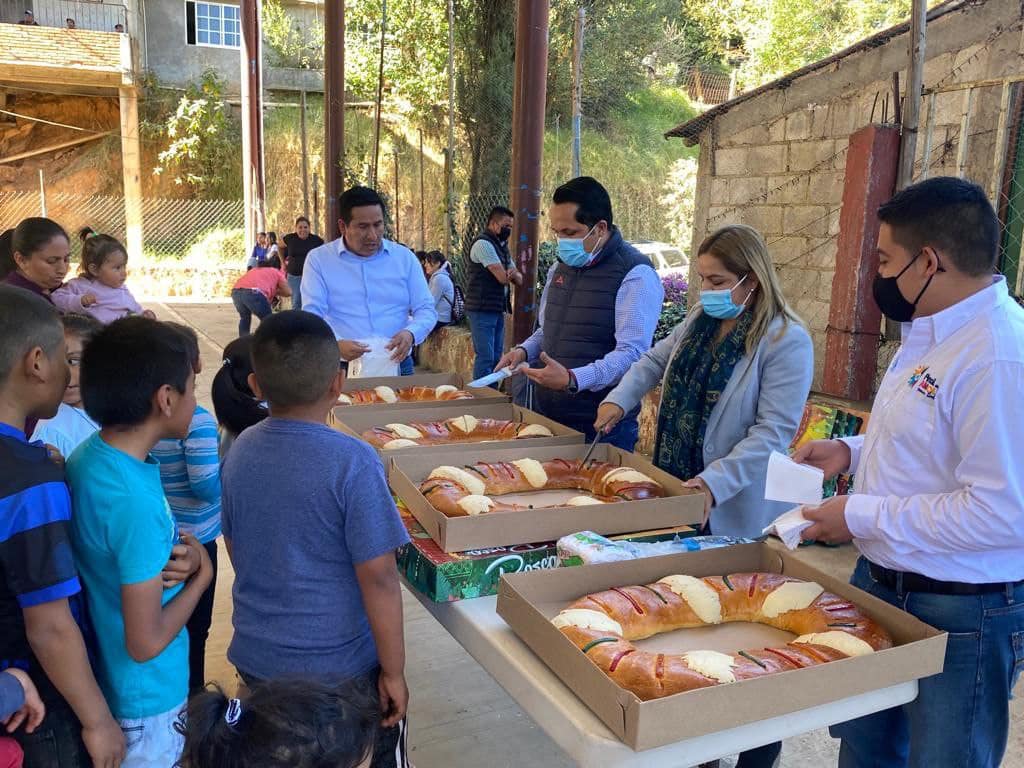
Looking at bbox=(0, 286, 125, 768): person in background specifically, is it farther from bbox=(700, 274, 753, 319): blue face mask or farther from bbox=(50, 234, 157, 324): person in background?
bbox=(50, 234, 157, 324): person in background

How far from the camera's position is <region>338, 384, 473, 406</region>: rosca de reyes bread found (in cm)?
299

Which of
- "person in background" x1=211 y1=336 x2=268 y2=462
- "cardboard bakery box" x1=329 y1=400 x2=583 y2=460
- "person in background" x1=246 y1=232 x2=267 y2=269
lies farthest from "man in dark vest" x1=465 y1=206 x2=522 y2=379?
"person in background" x1=246 y1=232 x2=267 y2=269

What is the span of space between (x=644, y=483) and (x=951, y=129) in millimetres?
3702

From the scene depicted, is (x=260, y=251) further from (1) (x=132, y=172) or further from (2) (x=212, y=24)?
(2) (x=212, y=24)

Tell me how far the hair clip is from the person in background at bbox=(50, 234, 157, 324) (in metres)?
3.27

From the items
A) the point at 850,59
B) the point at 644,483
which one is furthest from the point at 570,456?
the point at 850,59

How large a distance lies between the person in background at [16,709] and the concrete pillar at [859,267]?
3915 millimetres

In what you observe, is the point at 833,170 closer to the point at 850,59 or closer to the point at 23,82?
the point at 850,59

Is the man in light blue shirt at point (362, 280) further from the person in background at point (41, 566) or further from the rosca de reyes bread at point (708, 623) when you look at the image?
the rosca de reyes bread at point (708, 623)

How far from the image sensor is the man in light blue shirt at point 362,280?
147 inches

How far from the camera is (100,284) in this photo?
13.2 feet

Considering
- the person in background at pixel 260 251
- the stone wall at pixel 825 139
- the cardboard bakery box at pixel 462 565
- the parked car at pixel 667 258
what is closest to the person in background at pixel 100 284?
the cardboard bakery box at pixel 462 565

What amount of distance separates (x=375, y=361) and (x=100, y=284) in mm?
1617

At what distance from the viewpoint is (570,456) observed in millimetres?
2344
